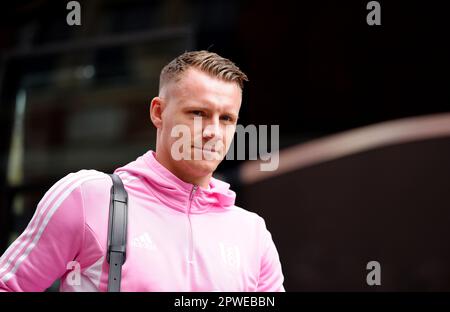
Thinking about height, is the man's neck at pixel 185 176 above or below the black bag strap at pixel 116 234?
above

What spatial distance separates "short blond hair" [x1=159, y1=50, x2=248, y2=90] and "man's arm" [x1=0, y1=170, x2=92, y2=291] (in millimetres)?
463

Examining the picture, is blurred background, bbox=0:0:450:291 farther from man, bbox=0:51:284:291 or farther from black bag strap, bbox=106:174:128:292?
black bag strap, bbox=106:174:128:292

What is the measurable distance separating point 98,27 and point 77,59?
1.18 feet

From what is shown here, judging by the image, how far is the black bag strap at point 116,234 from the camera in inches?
61.7

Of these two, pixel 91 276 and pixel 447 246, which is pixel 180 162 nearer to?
pixel 91 276

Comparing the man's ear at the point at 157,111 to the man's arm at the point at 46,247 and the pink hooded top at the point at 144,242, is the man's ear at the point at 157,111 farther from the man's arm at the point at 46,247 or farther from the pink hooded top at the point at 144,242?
the man's arm at the point at 46,247

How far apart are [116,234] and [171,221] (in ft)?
Result: 0.68

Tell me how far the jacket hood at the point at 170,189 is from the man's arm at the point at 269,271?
0.72 feet

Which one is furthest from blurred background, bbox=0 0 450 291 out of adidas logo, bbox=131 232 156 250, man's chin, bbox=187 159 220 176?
adidas logo, bbox=131 232 156 250

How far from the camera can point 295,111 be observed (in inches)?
209

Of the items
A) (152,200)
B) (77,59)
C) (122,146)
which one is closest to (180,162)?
(152,200)

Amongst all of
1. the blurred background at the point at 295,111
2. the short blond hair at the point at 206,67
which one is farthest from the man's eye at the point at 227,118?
the blurred background at the point at 295,111
